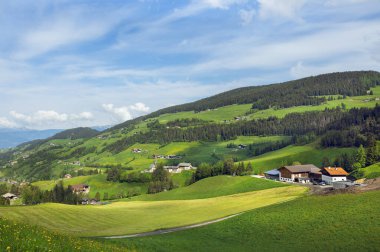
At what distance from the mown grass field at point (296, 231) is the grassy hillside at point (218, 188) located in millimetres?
54481

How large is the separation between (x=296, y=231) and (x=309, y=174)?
11283cm

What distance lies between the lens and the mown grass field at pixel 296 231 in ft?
141

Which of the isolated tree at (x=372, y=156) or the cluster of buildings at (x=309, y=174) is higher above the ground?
the isolated tree at (x=372, y=156)

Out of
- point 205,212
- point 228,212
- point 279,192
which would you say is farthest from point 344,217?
point 279,192

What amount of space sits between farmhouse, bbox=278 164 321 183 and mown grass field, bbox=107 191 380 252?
292ft

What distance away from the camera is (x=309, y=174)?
15475cm

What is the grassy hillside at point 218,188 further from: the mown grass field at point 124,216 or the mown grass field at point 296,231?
the mown grass field at point 296,231

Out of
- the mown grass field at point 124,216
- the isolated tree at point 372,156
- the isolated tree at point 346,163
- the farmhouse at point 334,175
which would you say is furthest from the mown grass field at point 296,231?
the isolated tree at point 346,163

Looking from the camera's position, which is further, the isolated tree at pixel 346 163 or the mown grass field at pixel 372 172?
the isolated tree at pixel 346 163

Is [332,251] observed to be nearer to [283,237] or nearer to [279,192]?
[283,237]

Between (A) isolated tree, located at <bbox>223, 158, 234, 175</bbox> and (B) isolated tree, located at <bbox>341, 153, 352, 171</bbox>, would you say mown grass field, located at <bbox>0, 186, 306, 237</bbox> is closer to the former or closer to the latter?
(A) isolated tree, located at <bbox>223, 158, 234, 175</bbox>

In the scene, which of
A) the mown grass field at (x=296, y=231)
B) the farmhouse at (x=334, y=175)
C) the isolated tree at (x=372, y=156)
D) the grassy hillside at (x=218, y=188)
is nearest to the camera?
the mown grass field at (x=296, y=231)

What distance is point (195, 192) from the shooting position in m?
133

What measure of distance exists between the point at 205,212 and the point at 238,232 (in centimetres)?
2768
